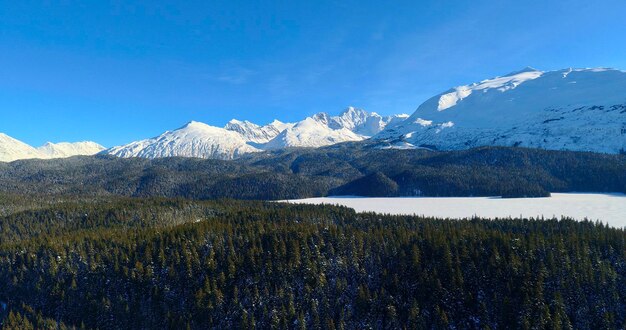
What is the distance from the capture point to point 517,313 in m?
107

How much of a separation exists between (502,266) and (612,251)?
135 feet

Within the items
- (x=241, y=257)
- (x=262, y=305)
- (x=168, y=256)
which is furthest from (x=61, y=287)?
(x=262, y=305)

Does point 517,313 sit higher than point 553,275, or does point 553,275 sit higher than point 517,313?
point 553,275

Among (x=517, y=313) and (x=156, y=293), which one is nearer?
(x=517, y=313)

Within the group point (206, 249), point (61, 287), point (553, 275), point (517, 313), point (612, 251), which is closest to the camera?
point (517, 313)

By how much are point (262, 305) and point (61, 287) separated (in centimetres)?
7856

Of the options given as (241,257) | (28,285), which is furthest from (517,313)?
(28,285)

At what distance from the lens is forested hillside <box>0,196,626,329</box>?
110625mm

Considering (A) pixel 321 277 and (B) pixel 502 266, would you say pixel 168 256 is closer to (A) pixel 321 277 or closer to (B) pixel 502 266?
(A) pixel 321 277

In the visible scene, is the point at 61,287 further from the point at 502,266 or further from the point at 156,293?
the point at 502,266

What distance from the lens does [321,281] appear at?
414 ft

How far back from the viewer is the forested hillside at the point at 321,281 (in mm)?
110625

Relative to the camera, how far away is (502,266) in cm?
12050

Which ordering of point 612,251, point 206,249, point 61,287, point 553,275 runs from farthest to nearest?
point 206,249 → point 61,287 → point 612,251 → point 553,275
